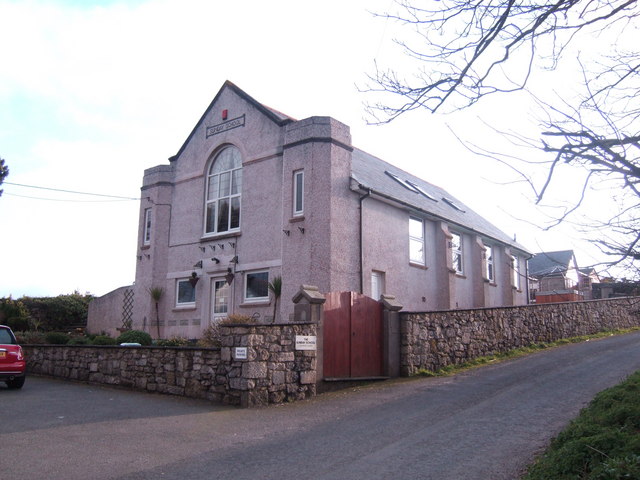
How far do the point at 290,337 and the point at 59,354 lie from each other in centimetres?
836

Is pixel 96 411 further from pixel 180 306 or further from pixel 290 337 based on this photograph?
pixel 180 306

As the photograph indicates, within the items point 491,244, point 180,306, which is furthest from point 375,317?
point 491,244

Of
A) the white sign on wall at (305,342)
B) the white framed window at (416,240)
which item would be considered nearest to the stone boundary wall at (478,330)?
the white sign on wall at (305,342)

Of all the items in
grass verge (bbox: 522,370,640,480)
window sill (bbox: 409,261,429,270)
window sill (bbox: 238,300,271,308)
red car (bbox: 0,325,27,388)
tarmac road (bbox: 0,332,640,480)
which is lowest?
tarmac road (bbox: 0,332,640,480)

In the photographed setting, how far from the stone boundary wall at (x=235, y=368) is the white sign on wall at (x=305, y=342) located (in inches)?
3.5

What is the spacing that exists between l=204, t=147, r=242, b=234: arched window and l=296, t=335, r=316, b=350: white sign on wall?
8.01 m

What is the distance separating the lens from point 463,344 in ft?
52.3

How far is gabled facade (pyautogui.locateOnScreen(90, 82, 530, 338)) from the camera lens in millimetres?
16750

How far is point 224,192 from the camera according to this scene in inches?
790

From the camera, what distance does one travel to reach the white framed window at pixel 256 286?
1775cm

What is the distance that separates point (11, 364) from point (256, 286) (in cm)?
710

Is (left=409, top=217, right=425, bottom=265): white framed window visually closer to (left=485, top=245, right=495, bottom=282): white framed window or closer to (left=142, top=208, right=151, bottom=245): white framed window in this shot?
(left=485, top=245, right=495, bottom=282): white framed window

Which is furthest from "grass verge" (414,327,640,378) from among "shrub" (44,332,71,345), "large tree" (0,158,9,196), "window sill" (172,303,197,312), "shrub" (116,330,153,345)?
"large tree" (0,158,9,196)

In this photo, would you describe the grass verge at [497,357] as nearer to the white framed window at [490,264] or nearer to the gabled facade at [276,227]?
the gabled facade at [276,227]
